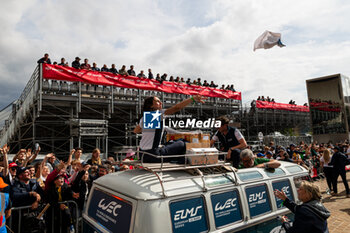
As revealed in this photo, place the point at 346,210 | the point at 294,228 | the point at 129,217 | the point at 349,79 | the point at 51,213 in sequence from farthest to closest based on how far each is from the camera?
the point at 349,79 < the point at 346,210 < the point at 51,213 < the point at 294,228 < the point at 129,217

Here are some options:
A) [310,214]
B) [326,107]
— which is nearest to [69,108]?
[310,214]

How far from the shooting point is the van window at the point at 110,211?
259 cm

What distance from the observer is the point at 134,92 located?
15836mm

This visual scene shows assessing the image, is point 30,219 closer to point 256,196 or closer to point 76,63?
point 256,196

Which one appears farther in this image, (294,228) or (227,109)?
(227,109)

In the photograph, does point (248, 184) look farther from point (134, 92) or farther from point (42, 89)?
point (134, 92)

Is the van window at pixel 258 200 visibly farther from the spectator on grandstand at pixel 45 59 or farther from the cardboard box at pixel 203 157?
the spectator on grandstand at pixel 45 59

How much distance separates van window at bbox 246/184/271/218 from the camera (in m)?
3.36

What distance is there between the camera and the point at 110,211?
2.88m

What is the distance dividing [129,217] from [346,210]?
314 inches

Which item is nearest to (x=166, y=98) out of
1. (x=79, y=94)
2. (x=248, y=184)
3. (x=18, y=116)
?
(x=79, y=94)

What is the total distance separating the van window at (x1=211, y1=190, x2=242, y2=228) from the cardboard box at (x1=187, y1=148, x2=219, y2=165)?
0.49m

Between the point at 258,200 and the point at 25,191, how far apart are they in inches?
184

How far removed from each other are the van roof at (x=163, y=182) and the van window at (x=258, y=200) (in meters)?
0.15
